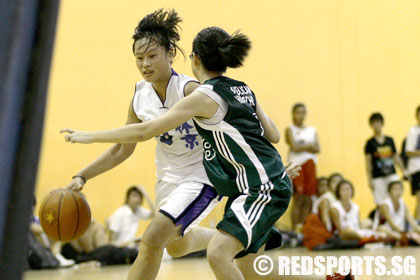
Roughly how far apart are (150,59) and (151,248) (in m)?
1.11

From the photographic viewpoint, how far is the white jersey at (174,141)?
372 centimetres

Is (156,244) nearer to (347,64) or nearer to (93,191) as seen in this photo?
(93,191)

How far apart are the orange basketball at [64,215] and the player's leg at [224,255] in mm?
1067

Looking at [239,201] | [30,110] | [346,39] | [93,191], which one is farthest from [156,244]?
[346,39]

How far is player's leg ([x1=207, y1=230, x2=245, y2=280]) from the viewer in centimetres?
280

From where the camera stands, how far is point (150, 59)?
366 centimetres

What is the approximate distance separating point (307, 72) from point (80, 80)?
432 centimetres

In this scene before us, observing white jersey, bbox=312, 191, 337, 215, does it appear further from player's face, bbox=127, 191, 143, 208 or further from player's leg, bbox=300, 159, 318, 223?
player's face, bbox=127, 191, 143, 208

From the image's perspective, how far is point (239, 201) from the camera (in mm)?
2984

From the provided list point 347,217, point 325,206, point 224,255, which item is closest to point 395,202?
point 347,217

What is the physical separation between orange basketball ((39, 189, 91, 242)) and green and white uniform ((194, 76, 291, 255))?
88 cm

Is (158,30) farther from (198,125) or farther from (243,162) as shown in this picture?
(243,162)

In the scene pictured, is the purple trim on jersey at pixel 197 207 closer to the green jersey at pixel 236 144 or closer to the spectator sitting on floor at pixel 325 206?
the green jersey at pixel 236 144

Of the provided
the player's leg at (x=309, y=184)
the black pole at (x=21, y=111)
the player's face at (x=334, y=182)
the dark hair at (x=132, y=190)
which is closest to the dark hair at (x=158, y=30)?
the black pole at (x=21, y=111)
